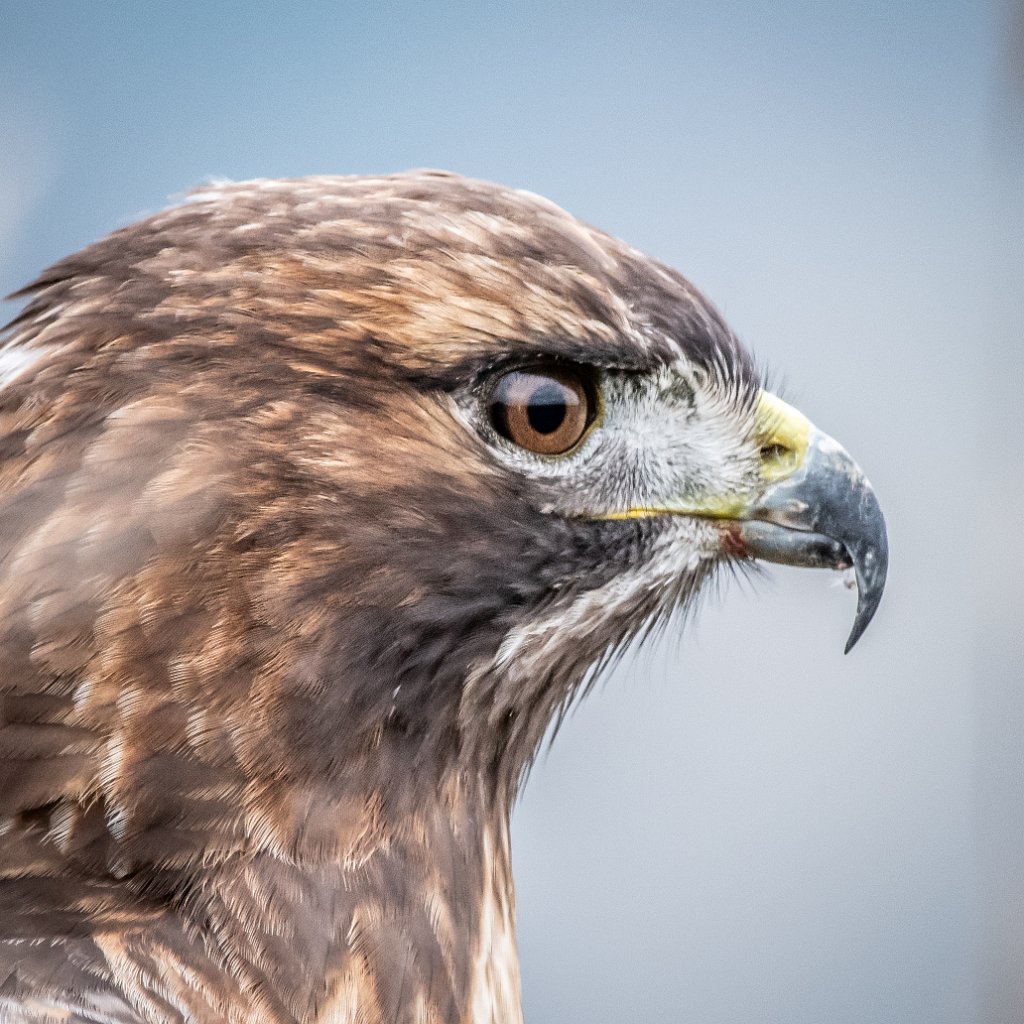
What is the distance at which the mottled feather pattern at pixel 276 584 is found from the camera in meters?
0.98

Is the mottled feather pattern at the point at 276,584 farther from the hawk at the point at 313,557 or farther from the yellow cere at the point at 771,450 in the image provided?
the yellow cere at the point at 771,450

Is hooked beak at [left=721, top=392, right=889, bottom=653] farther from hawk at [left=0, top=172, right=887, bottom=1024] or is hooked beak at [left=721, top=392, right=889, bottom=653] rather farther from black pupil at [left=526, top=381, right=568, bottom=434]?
black pupil at [left=526, top=381, right=568, bottom=434]

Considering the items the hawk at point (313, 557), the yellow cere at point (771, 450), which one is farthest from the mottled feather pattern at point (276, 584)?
the yellow cere at point (771, 450)

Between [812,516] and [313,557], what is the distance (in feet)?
1.75

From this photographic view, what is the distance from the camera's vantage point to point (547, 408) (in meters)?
1.12

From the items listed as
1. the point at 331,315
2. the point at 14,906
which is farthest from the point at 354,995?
the point at 331,315

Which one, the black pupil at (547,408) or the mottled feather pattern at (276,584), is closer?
the mottled feather pattern at (276,584)

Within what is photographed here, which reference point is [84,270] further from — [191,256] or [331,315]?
[331,315]

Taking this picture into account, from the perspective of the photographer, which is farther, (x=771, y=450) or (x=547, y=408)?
(x=771, y=450)

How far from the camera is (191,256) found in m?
1.08

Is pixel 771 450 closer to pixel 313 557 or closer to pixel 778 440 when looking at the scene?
pixel 778 440

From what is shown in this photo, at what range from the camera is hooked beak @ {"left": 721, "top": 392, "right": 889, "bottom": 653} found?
4.10 ft

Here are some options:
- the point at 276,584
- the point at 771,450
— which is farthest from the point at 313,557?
the point at 771,450

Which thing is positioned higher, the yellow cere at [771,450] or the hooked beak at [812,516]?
the yellow cere at [771,450]
